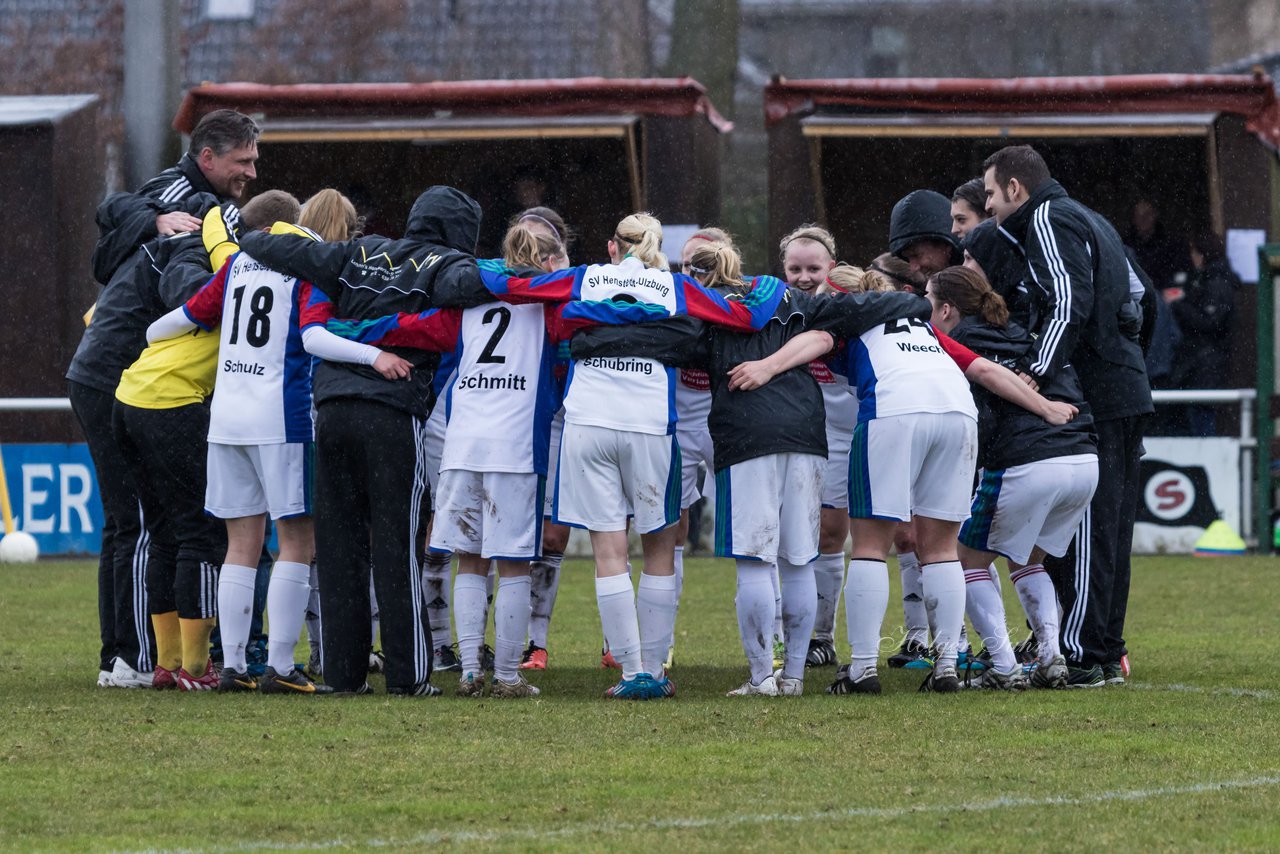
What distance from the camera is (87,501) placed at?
1418cm

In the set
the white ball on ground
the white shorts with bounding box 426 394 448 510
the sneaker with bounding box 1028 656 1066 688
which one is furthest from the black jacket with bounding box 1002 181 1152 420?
the white ball on ground

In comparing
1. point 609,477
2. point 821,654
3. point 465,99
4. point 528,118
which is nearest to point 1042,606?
point 821,654

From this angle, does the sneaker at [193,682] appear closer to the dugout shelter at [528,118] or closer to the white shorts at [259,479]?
the white shorts at [259,479]

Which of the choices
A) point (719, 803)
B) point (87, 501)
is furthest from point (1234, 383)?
point (719, 803)

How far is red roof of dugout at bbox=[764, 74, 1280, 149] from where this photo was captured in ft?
47.1

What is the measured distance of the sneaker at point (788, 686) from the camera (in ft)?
23.1

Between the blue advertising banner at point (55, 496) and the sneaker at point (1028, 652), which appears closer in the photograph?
the sneaker at point (1028, 652)

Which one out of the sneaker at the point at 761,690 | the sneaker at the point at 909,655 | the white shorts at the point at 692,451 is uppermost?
the white shorts at the point at 692,451

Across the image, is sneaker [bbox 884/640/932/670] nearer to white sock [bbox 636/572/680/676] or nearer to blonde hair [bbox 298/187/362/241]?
white sock [bbox 636/572/680/676]

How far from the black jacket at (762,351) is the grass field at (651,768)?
0.94 metres

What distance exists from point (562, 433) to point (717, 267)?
0.85m

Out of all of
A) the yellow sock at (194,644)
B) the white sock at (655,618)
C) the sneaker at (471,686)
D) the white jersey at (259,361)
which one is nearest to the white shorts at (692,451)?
the white sock at (655,618)

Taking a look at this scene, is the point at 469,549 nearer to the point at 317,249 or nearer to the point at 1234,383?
the point at 317,249

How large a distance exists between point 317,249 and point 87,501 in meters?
7.83
